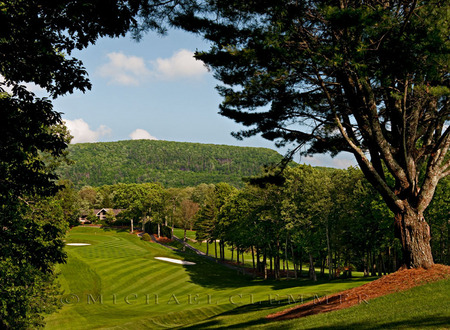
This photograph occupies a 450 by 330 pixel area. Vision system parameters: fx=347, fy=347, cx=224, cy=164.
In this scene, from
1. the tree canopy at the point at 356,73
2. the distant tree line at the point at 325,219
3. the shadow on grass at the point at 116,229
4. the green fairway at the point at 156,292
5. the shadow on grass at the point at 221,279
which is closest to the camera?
the tree canopy at the point at 356,73

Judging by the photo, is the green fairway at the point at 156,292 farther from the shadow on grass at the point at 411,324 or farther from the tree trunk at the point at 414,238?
the shadow on grass at the point at 411,324

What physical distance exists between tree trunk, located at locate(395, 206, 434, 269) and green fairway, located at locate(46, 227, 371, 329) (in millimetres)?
7456

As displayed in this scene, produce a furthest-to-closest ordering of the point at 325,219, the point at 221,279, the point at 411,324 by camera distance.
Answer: the point at 221,279 < the point at 325,219 < the point at 411,324

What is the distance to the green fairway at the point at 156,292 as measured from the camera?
866 inches

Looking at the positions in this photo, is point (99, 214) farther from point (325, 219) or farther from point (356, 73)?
point (356, 73)

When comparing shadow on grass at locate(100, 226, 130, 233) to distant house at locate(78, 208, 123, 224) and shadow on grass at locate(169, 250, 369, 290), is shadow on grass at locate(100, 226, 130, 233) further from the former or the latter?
shadow on grass at locate(169, 250, 369, 290)

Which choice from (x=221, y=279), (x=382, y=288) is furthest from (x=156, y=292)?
(x=382, y=288)

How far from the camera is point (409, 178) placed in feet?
39.2

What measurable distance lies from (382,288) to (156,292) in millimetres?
26377

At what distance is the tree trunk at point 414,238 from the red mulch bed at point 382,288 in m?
0.28

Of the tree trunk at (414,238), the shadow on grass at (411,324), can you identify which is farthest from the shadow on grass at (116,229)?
the shadow on grass at (411,324)

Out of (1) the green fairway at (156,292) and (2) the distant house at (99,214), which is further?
(2) the distant house at (99,214)

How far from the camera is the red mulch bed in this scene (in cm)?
1110

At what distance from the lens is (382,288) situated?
11758 mm
